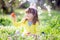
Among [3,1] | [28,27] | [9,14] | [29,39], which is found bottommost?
[29,39]

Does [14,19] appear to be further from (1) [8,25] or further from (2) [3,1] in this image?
(2) [3,1]

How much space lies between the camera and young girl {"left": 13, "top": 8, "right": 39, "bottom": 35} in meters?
1.56

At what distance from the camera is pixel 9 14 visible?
1.58m

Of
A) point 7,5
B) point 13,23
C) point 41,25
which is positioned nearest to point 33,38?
point 41,25

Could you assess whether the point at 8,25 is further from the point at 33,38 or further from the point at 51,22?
the point at 51,22

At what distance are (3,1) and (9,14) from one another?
15 cm

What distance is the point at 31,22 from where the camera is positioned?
157cm

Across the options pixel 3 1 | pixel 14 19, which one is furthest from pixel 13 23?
pixel 3 1

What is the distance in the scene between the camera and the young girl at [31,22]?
5.11 feet

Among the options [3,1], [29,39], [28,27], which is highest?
[3,1]

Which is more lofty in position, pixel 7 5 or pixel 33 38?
pixel 7 5

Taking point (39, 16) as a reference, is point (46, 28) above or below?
below

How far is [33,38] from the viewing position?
1546 mm

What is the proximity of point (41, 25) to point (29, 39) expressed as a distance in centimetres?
19
